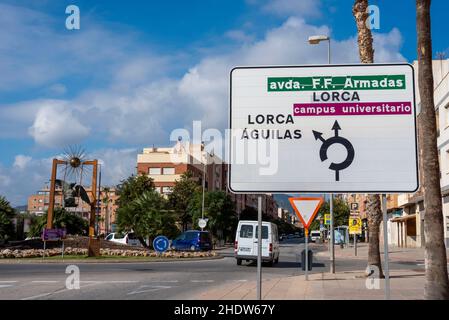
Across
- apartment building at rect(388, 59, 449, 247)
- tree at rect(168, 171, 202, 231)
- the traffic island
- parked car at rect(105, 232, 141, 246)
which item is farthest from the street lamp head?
tree at rect(168, 171, 202, 231)

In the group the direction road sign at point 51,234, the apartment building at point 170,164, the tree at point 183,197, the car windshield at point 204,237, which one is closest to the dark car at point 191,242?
the car windshield at point 204,237

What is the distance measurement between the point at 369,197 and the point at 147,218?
1939 centimetres

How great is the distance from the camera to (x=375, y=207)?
16.7 meters

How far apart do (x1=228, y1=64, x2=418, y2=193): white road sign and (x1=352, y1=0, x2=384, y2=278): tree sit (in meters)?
10.9

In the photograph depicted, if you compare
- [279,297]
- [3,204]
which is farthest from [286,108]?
[3,204]

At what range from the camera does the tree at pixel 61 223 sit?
2074 inches

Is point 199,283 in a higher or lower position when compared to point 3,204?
lower

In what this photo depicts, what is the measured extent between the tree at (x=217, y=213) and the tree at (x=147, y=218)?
27.2 m

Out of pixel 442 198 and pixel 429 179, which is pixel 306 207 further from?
pixel 442 198

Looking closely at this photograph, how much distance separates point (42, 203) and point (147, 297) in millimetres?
178524

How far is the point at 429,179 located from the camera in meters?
9.12

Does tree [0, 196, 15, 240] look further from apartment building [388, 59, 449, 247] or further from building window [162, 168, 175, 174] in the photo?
building window [162, 168, 175, 174]
